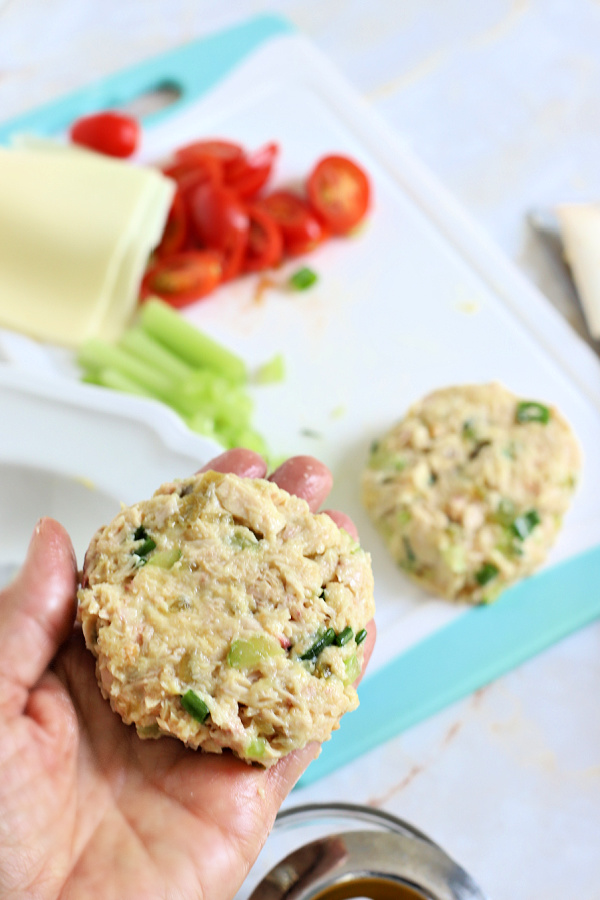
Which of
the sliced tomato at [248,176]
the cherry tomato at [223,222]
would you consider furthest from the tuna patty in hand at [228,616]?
the sliced tomato at [248,176]

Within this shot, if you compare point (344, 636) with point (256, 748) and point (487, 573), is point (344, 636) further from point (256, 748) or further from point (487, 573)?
point (487, 573)

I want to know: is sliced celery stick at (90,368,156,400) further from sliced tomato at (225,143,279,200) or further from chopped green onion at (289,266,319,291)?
sliced tomato at (225,143,279,200)

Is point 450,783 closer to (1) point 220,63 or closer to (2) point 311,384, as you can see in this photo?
(2) point 311,384

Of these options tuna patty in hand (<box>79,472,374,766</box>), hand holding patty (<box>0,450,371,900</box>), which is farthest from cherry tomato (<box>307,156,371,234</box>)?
hand holding patty (<box>0,450,371,900</box>)

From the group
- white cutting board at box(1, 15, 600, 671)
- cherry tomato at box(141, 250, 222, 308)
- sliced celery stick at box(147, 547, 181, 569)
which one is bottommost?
white cutting board at box(1, 15, 600, 671)

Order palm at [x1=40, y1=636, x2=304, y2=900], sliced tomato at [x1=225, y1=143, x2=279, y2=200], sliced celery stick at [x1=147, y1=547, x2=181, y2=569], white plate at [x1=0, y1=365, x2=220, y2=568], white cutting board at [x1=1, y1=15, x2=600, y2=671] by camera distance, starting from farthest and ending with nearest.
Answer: sliced tomato at [x1=225, y1=143, x2=279, y2=200], white cutting board at [x1=1, y1=15, x2=600, y2=671], white plate at [x1=0, y1=365, x2=220, y2=568], sliced celery stick at [x1=147, y1=547, x2=181, y2=569], palm at [x1=40, y1=636, x2=304, y2=900]

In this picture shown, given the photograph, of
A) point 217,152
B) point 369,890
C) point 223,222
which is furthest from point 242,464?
point 217,152

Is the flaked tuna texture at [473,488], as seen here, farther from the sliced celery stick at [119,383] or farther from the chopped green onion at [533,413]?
the sliced celery stick at [119,383]
